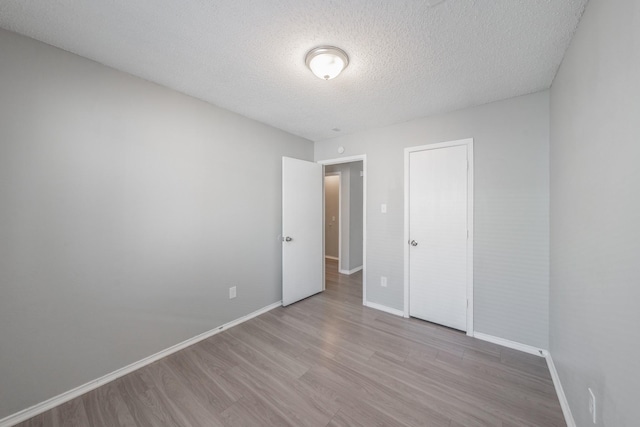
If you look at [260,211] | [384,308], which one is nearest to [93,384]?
[260,211]

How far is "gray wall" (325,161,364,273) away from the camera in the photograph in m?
4.73

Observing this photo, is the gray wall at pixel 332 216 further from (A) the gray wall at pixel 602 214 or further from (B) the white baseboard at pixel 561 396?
(A) the gray wall at pixel 602 214

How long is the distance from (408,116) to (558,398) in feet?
8.97

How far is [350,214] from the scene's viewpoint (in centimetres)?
476

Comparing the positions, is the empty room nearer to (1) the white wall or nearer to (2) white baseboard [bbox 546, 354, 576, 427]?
(2) white baseboard [bbox 546, 354, 576, 427]

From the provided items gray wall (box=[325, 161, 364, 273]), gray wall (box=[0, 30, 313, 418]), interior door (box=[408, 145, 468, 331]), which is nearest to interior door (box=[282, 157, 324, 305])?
gray wall (box=[0, 30, 313, 418])

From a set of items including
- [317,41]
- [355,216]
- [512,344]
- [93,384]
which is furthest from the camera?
[355,216]

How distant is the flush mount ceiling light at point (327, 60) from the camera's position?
1.52 metres

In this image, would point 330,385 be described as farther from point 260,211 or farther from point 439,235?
point 260,211

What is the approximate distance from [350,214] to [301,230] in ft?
5.69

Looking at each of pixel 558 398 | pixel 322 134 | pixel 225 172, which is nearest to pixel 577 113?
pixel 558 398

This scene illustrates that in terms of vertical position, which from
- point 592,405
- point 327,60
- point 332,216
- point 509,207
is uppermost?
point 327,60

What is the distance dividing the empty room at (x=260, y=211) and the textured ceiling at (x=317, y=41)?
16mm

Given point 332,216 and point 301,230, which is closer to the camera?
point 301,230
